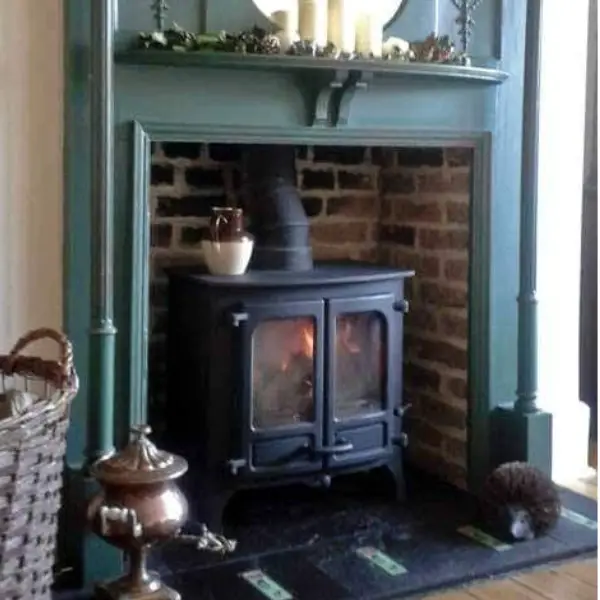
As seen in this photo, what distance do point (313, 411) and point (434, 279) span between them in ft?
2.09

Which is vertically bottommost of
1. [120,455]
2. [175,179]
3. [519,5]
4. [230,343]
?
[120,455]

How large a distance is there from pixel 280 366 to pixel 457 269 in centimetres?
63

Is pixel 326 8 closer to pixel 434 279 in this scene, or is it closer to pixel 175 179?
pixel 175 179

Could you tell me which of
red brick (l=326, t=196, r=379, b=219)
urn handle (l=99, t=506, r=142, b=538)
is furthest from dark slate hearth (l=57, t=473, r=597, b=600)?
red brick (l=326, t=196, r=379, b=219)

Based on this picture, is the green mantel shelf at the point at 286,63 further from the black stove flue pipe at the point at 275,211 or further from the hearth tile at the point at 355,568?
the hearth tile at the point at 355,568

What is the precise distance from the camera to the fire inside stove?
2.90 m

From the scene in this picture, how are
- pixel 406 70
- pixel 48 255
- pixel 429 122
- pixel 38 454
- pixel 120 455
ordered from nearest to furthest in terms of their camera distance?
pixel 38 454, pixel 120 455, pixel 48 255, pixel 406 70, pixel 429 122

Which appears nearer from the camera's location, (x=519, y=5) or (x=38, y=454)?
(x=38, y=454)

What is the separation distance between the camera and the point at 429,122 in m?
2.97

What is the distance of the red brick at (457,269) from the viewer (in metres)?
3.19

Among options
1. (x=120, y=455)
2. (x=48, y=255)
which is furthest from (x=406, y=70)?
(x=120, y=455)

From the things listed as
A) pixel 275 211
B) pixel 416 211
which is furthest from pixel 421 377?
pixel 275 211

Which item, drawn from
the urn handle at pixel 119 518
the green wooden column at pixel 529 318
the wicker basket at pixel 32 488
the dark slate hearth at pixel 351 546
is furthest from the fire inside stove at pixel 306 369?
the wicker basket at pixel 32 488

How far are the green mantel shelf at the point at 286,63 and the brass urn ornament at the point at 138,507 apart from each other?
2.69 feet
